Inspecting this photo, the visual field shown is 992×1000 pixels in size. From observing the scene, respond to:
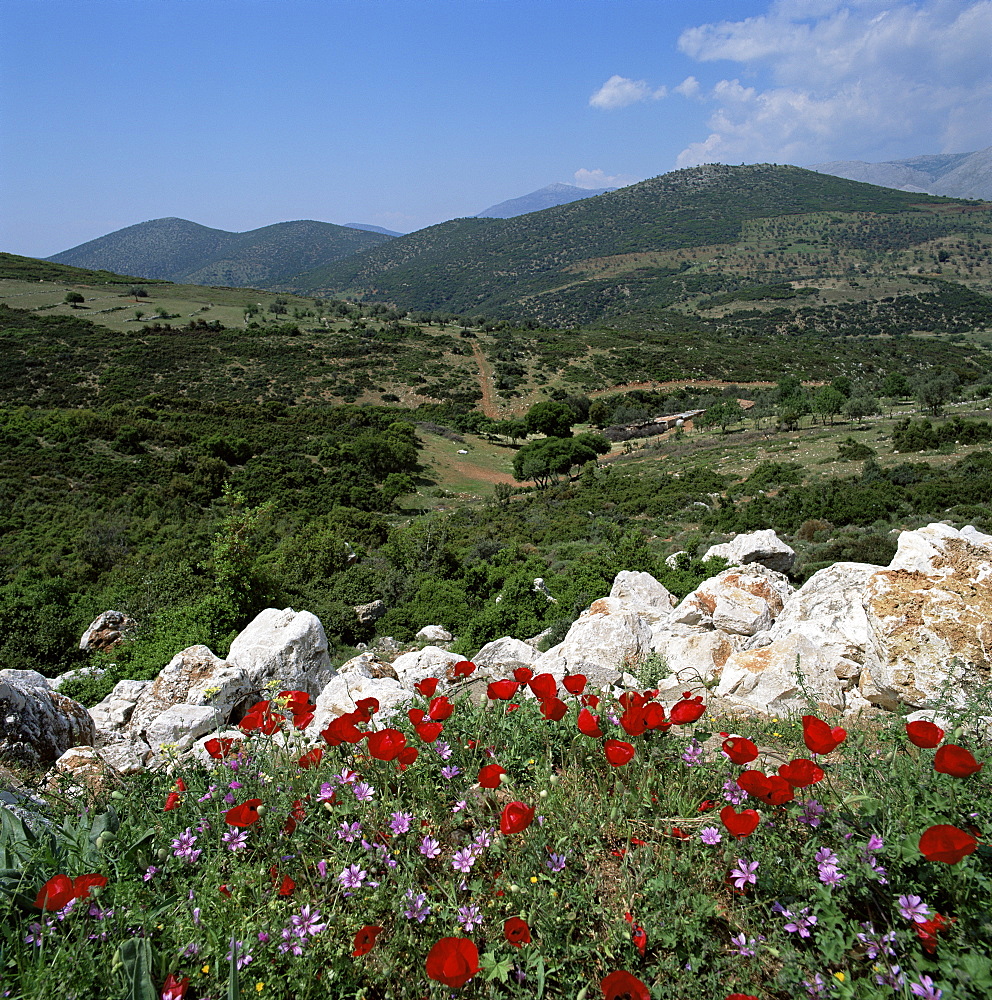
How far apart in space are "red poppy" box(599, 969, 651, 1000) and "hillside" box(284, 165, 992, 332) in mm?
100267

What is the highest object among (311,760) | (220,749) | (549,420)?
(311,760)

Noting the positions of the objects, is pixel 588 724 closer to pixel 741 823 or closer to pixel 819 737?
pixel 741 823

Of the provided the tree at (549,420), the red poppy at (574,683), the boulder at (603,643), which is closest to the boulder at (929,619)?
the boulder at (603,643)

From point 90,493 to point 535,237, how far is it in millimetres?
173882

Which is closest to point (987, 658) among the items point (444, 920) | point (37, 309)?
point (444, 920)

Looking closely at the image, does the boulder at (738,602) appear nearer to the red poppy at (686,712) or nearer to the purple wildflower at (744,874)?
the red poppy at (686,712)

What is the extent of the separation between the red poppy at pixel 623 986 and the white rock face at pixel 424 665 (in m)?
5.40

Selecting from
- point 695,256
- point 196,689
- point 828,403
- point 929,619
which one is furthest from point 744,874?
point 695,256

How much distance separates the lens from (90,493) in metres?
22.0

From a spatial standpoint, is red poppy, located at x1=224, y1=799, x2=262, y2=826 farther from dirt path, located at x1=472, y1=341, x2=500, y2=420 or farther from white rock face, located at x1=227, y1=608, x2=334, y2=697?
dirt path, located at x1=472, y1=341, x2=500, y2=420

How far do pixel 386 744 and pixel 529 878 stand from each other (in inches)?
28.2

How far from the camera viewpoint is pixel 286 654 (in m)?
7.02

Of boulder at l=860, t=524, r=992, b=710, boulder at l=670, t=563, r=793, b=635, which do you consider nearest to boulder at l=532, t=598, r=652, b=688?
boulder at l=670, t=563, r=793, b=635

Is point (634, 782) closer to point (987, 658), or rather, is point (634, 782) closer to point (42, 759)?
point (987, 658)
